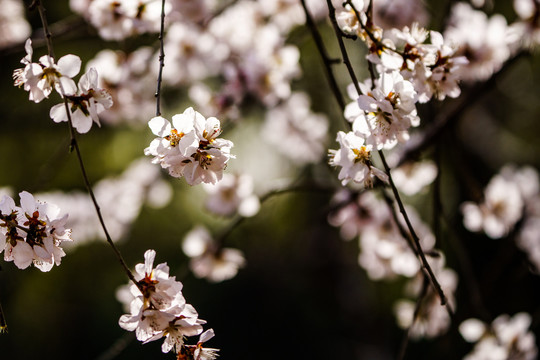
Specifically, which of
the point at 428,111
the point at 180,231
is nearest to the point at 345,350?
the point at 180,231

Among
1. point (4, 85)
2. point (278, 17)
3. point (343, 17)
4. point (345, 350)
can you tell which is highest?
point (4, 85)

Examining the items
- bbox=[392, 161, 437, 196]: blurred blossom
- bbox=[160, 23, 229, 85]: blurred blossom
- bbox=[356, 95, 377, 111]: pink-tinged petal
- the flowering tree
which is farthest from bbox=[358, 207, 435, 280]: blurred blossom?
bbox=[356, 95, 377, 111]: pink-tinged petal

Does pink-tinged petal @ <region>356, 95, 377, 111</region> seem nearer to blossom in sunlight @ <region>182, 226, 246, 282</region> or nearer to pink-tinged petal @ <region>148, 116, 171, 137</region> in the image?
pink-tinged petal @ <region>148, 116, 171, 137</region>

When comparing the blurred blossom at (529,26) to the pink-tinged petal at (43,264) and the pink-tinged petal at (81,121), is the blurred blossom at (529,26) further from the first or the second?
the pink-tinged petal at (43,264)

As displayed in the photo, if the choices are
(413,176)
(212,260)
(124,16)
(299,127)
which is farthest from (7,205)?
(299,127)

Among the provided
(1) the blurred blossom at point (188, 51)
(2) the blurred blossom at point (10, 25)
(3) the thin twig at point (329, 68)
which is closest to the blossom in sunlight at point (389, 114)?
(3) the thin twig at point (329, 68)

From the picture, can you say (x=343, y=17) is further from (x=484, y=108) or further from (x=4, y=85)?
(x=484, y=108)
